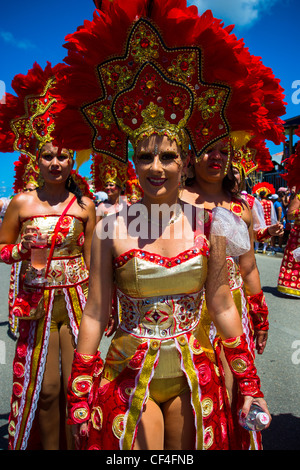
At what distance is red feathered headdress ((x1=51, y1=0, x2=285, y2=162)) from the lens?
1823mm

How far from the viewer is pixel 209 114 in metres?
1.96

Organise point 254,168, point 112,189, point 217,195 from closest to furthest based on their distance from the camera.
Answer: point 217,195
point 254,168
point 112,189

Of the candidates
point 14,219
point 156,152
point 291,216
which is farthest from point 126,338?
point 291,216

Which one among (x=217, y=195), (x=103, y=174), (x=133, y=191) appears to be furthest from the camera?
(x=133, y=191)

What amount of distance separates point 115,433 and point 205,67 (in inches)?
65.2

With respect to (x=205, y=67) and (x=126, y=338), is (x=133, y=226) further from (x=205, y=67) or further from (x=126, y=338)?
(x=205, y=67)

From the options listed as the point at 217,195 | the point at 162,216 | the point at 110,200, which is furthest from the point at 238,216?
the point at 110,200

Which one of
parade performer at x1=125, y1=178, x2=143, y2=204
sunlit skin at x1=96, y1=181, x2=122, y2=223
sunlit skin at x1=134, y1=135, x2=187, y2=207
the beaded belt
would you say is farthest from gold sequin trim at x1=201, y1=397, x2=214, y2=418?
parade performer at x1=125, y1=178, x2=143, y2=204

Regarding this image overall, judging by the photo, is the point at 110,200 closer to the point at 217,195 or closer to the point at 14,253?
the point at 217,195

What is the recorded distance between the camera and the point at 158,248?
188 centimetres

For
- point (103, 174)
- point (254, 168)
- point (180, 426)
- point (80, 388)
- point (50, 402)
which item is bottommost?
point (50, 402)

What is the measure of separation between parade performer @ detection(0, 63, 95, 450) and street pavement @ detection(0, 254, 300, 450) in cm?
61

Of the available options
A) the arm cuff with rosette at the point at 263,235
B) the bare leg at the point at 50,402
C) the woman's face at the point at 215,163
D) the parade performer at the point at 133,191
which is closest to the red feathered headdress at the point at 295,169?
the arm cuff with rosette at the point at 263,235

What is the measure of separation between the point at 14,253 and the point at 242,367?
1647 millimetres
